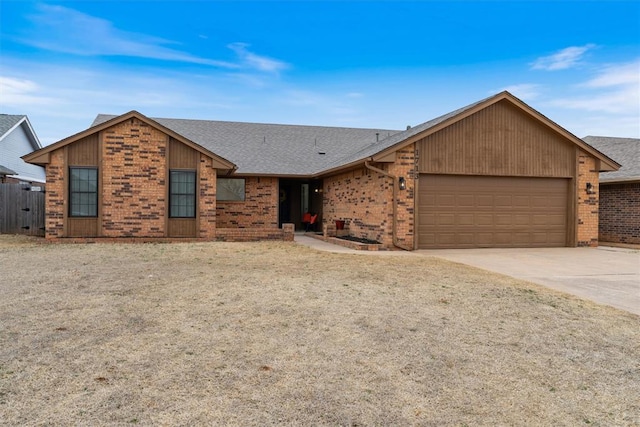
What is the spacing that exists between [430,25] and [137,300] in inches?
741

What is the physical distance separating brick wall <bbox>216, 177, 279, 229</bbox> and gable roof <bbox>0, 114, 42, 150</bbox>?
47.1 ft

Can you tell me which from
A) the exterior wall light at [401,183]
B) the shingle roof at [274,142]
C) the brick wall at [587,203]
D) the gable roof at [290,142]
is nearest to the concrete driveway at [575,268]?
the brick wall at [587,203]

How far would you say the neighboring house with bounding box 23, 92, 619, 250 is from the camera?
1326 cm

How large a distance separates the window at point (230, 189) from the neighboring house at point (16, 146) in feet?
34.6

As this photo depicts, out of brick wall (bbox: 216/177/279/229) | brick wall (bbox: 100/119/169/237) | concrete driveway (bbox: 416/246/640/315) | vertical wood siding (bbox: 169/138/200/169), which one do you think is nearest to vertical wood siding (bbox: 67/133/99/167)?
brick wall (bbox: 100/119/169/237)

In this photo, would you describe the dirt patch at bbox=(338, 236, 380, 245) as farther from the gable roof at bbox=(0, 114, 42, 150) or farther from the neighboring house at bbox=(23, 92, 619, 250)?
the gable roof at bbox=(0, 114, 42, 150)

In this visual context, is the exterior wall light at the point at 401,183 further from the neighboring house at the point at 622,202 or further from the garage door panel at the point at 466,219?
the neighboring house at the point at 622,202

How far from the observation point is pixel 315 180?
20.8 meters

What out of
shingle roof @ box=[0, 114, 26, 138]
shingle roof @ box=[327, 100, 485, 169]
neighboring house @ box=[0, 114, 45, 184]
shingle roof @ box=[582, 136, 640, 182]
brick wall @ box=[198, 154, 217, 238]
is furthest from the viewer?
shingle roof @ box=[0, 114, 26, 138]

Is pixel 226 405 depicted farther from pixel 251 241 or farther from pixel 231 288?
pixel 251 241

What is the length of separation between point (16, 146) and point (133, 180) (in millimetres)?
16833

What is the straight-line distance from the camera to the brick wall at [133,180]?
13609mm

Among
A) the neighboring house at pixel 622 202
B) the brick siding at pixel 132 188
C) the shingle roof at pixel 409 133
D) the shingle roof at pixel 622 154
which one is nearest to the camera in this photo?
the brick siding at pixel 132 188

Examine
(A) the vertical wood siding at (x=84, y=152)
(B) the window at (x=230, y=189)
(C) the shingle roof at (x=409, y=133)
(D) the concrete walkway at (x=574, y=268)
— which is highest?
(C) the shingle roof at (x=409, y=133)
